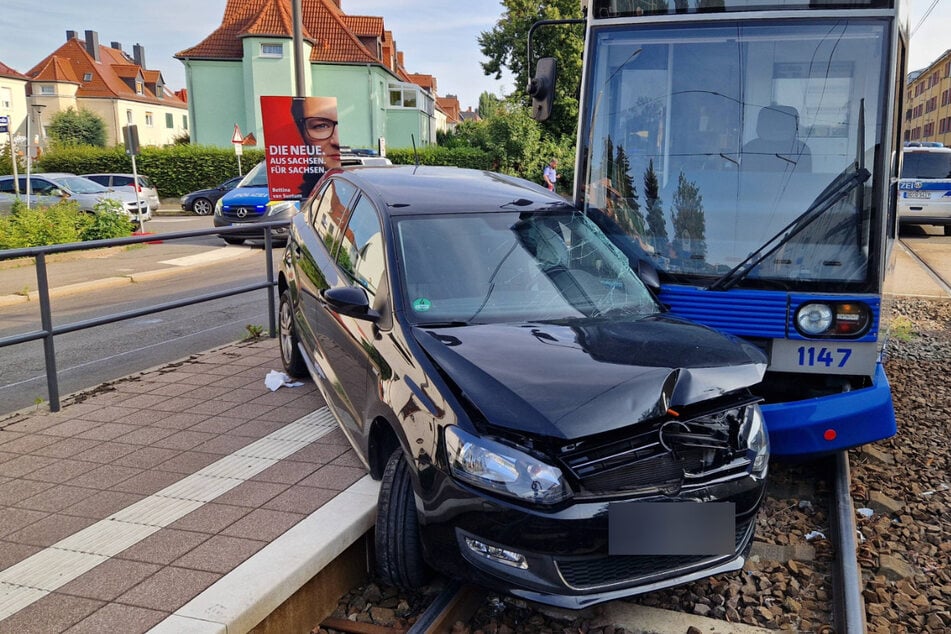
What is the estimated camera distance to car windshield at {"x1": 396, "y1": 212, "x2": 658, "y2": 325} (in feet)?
13.2

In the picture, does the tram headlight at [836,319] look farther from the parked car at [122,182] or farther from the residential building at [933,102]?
the residential building at [933,102]

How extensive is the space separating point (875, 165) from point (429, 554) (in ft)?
11.6

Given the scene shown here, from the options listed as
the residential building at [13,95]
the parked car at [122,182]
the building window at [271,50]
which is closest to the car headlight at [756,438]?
the parked car at [122,182]

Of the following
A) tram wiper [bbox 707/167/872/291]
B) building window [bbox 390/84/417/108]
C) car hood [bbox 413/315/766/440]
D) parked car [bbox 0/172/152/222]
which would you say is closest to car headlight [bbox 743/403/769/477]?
car hood [bbox 413/315/766/440]

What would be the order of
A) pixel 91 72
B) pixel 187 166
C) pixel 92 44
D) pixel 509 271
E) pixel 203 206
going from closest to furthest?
pixel 509 271 < pixel 203 206 < pixel 187 166 < pixel 91 72 < pixel 92 44

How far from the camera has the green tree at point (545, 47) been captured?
46.2 m

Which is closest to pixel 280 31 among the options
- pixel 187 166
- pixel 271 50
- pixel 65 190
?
pixel 271 50

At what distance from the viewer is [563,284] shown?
4.37m

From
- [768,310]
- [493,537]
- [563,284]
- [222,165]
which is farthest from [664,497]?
[222,165]

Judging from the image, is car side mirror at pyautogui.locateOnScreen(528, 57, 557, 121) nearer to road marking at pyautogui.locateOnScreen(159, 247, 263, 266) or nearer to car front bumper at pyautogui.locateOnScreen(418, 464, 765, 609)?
car front bumper at pyautogui.locateOnScreen(418, 464, 765, 609)

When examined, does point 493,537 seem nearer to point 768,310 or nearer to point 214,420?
point 768,310

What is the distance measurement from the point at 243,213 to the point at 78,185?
8.10 m

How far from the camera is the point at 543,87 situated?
593cm

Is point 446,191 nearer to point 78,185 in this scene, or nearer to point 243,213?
point 243,213
